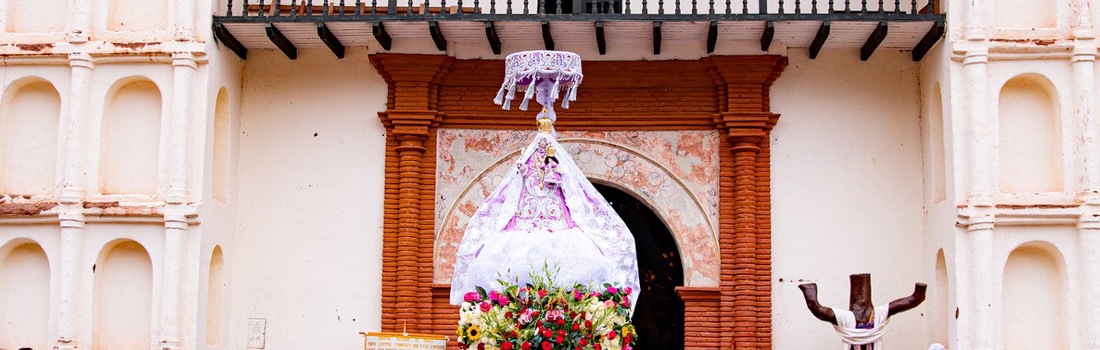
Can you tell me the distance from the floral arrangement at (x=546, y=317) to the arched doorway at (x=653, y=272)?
9.96ft

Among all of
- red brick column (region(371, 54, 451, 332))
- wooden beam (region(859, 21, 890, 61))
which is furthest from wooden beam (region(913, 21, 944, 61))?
red brick column (region(371, 54, 451, 332))

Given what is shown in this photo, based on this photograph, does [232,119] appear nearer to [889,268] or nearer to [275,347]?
[275,347]

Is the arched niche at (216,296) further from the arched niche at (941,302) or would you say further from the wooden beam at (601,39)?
the arched niche at (941,302)

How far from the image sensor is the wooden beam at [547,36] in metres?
10.3

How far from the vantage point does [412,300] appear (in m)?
10.7

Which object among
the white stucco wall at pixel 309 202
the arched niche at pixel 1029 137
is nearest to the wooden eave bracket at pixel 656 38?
the white stucco wall at pixel 309 202

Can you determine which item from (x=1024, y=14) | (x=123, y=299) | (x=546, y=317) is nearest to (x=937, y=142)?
(x=1024, y=14)

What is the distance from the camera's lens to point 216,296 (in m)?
10.7

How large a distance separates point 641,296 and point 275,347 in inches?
124

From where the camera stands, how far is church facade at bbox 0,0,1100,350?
383 inches

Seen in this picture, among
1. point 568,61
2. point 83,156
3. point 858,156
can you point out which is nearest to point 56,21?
point 83,156

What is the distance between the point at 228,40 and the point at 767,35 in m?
4.34

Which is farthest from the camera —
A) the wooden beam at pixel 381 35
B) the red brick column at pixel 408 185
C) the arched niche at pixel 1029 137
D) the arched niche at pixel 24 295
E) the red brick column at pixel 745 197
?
the red brick column at pixel 408 185

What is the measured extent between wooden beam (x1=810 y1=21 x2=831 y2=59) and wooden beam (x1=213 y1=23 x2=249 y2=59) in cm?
473
